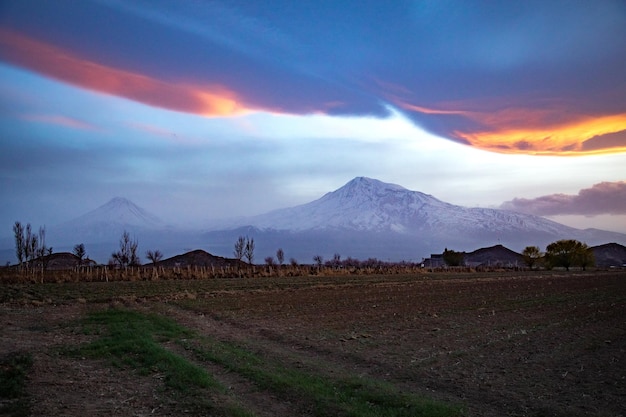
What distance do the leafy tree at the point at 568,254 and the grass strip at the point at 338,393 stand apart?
111406mm

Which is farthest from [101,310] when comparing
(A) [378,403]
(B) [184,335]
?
(A) [378,403]

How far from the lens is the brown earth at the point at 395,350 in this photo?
938 cm

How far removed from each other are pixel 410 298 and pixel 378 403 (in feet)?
76.0

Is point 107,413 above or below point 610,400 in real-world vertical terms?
above

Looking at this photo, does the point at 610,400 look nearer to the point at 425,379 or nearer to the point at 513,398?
the point at 513,398

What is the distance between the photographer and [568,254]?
10869cm

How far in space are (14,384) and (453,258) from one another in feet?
430

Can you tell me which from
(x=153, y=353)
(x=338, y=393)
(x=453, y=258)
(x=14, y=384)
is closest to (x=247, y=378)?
(x=338, y=393)

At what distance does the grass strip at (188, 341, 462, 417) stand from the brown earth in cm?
39

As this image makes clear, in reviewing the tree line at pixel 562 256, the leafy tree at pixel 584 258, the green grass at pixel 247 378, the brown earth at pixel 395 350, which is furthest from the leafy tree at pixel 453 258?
the green grass at pixel 247 378

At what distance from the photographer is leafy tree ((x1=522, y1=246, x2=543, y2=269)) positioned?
114650mm

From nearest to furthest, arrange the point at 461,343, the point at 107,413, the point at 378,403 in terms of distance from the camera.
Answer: the point at 107,413 → the point at 378,403 → the point at 461,343

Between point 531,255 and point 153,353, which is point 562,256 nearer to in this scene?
point 531,255

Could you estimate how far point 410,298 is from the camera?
31766 millimetres
